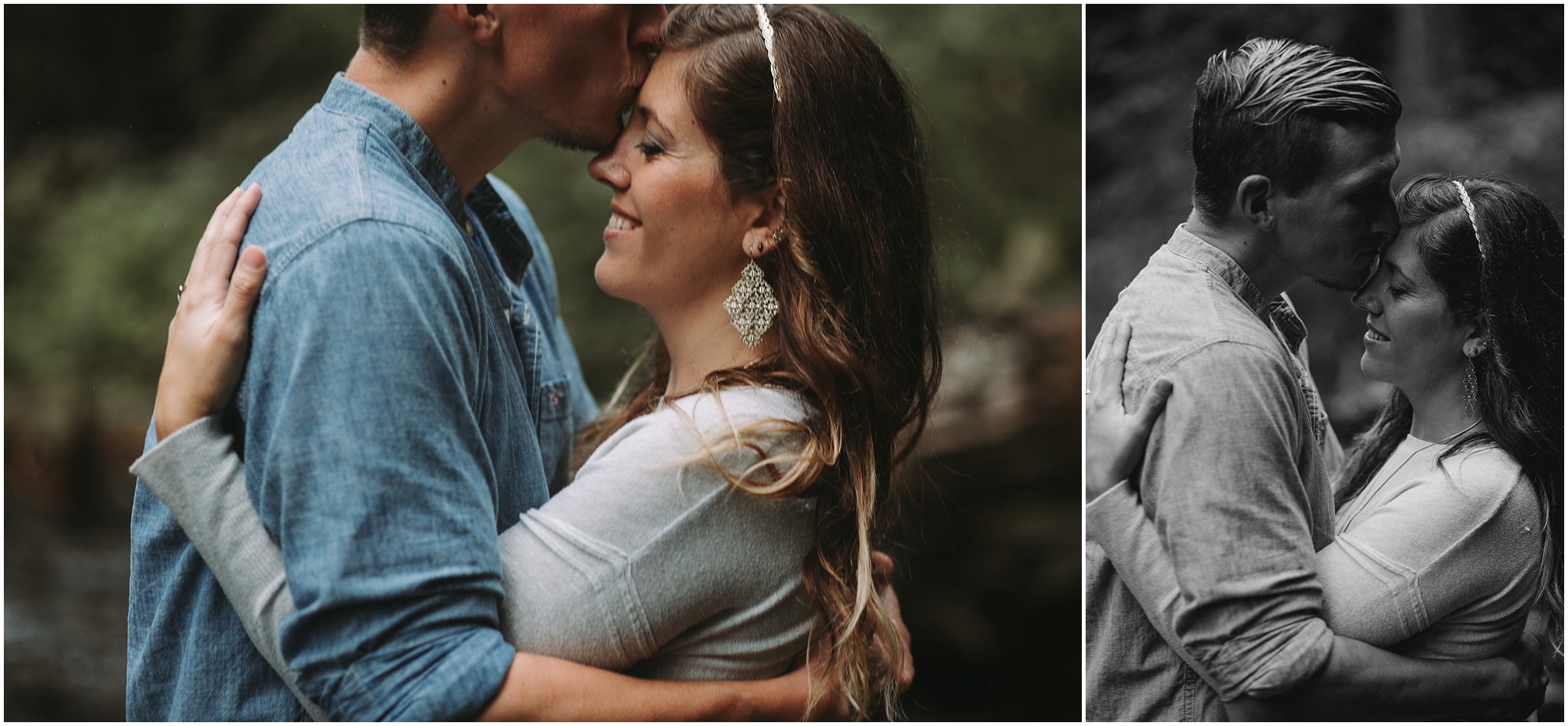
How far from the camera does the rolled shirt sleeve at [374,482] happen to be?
114 centimetres

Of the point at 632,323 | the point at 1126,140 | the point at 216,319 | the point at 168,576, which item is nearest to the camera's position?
the point at 216,319

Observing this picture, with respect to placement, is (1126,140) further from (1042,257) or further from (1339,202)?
(1042,257)

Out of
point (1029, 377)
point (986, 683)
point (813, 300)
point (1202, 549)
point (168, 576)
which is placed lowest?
point (986, 683)

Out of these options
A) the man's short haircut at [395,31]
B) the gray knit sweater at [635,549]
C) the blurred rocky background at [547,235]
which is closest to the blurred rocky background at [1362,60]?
the gray knit sweater at [635,549]

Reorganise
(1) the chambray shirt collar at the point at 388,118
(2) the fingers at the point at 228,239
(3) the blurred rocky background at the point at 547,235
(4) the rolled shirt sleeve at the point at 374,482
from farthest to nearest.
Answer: (3) the blurred rocky background at the point at 547,235, (1) the chambray shirt collar at the point at 388,118, (2) the fingers at the point at 228,239, (4) the rolled shirt sleeve at the point at 374,482

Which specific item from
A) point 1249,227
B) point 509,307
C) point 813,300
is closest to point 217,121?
point 509,307

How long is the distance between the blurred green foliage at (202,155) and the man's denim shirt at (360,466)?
181 cm

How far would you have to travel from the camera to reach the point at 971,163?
306cm

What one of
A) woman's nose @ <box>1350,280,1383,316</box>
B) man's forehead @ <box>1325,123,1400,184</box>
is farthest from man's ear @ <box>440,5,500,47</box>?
woman's nose @ <box>1350,280,1383,316</box>

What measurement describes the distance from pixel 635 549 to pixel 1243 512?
81cm

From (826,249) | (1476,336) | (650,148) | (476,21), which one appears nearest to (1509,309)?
(1476,336)

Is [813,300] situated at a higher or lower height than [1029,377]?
higher

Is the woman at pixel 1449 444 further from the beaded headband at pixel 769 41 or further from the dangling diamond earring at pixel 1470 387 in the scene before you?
the beaded headband at pixel 769 41

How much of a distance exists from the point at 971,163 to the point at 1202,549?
184 centimetres
